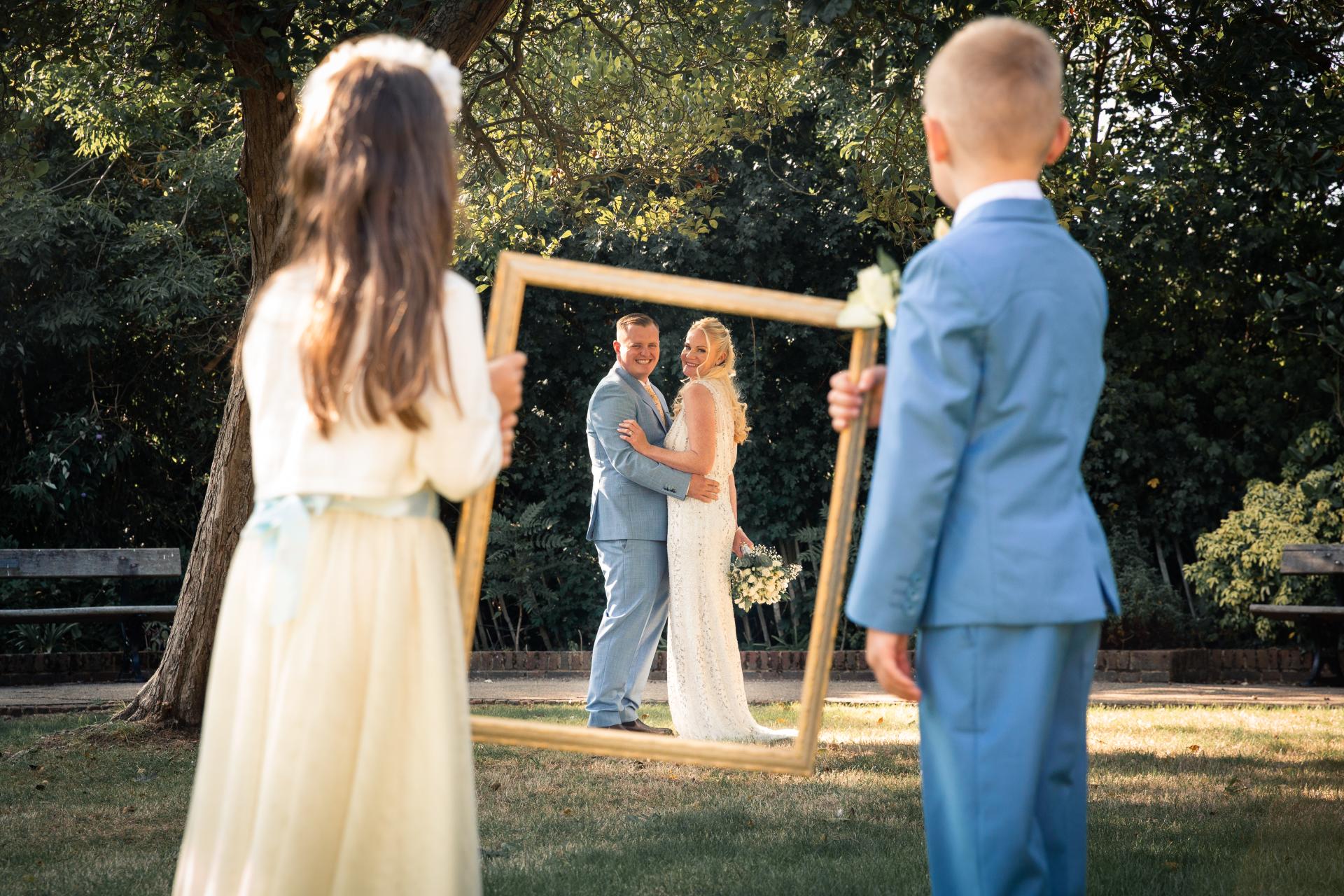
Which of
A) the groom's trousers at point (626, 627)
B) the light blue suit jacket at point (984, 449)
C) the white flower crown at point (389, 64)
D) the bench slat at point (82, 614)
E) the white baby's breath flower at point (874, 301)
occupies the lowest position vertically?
the bench slat at point (82, 614)

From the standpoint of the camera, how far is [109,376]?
1336 cm

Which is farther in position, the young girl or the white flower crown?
the white flower crown

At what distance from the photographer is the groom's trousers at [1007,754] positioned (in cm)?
246

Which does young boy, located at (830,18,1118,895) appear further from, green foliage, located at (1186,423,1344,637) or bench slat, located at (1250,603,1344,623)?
green foliage, located at (1186,423,1344,637)

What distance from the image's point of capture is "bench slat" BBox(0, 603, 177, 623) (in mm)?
10430

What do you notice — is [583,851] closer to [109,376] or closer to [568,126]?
[568,126]

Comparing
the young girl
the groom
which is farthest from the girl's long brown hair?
the groom

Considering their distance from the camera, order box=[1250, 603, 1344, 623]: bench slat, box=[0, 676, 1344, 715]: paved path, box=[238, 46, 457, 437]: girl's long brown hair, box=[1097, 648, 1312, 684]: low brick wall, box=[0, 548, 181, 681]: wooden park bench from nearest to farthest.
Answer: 1. box=[238, 46, 457, 437]: girl's long brown hair
2. box=[0, 676, 1344, 715]: paved path
3. box=[1250, 603, 1344, 623]: bench slat
4. box=[0, 548, 181, 681]: wooden park bench
5. box=[1097, 648, 1312, 684]: low brick wall

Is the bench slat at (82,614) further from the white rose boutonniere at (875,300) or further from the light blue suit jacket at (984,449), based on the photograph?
the light blue suit jacket at (984,449)

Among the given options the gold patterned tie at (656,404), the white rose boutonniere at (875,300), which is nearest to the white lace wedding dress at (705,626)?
the gold patterned tie at (656,404)

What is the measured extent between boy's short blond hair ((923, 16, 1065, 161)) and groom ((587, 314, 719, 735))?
14.2 ft

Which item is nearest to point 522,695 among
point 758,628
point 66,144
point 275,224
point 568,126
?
A: point 758,628

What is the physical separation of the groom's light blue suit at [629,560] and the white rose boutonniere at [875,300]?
405 cm

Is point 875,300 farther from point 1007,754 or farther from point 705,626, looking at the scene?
point 705,626
